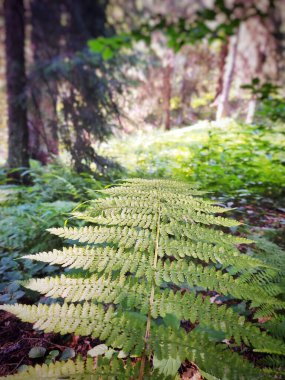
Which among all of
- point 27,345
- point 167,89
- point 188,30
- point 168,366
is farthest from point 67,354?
point 167,89

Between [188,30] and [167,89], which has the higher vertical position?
[167,89]

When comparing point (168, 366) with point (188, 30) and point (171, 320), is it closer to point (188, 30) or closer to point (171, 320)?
point (171, 320)

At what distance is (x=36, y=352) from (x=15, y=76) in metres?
5.80

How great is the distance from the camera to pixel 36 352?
4.99ft

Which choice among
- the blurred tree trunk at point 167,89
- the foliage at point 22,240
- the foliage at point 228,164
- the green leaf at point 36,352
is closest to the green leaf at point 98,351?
the green leaf at point 36,352

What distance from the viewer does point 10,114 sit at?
5.77 m

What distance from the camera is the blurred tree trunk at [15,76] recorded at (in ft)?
18.7

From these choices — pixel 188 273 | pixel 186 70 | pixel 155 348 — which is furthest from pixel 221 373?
pixel 186 70

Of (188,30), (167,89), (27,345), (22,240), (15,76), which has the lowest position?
(27,345)

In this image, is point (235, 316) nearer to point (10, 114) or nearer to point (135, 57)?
point (135, 57)

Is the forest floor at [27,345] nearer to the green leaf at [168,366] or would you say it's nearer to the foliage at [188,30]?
the green leaf at [168,366]

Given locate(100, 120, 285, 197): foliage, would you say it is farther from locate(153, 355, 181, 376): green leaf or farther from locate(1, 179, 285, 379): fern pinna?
locate(153, 355, 181, 376): green leaf

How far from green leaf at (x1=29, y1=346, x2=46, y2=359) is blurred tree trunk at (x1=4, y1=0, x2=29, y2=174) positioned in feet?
16.1

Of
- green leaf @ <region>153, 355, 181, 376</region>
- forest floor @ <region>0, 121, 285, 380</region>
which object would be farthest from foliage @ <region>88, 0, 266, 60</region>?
green leaf @ <region>153, 355, 181, 376</region>
